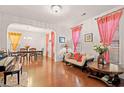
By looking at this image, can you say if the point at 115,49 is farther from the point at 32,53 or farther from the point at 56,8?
the point at 32,53

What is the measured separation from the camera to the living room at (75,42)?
6.98 feet

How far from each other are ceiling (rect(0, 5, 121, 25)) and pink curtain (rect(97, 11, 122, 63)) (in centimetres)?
19

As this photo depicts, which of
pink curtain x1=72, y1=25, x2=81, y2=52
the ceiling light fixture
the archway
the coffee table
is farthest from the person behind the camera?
pink curtain x1=72, y1=25, x2=81, y2=52

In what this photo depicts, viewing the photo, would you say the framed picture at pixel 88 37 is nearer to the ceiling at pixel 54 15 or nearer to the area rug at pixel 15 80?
the ceiling at pixel 54 15

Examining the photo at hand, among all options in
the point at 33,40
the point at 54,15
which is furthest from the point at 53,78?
the point at 54,15

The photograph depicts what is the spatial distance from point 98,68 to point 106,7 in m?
1.14

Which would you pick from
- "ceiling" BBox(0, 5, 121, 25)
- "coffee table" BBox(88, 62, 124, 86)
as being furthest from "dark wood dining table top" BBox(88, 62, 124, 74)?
"ceiling" BBox(0, 5, 121, 25)

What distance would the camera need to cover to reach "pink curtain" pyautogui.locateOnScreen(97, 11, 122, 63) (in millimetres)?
2213

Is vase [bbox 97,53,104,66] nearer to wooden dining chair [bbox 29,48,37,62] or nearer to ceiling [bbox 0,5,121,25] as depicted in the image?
ceiling [bbox 0,5,121,25]

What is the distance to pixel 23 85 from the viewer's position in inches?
81.8

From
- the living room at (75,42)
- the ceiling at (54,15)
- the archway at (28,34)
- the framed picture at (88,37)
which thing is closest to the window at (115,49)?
the living room at (75,42)
